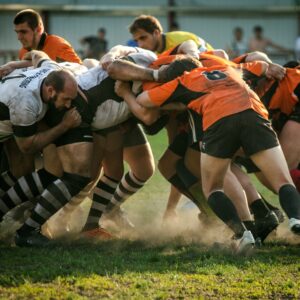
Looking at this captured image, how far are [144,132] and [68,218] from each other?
113 cm

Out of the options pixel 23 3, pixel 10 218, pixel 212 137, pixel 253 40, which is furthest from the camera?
pixel 23 3

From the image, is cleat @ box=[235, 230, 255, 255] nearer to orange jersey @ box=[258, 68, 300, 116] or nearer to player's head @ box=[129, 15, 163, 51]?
orange jersey @ box=[258, 68, 300, 116]

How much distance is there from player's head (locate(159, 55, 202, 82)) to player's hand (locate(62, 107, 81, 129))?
806mm

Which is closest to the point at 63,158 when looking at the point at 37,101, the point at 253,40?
the point at 37,101

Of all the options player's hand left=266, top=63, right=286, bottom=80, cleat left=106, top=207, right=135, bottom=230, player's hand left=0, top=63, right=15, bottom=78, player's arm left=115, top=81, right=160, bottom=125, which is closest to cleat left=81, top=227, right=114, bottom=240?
cleat left=106, top=207, right=135, bottom=230

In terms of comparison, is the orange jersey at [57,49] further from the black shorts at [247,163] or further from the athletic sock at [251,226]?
the athletic sock at [251,226]

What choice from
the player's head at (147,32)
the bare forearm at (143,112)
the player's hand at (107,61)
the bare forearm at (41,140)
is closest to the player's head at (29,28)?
→ the player's head at (147,32)

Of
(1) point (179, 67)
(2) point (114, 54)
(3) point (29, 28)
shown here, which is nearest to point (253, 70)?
(1) point (179, 67)

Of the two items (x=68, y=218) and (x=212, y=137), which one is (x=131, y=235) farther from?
(x=212, y=137)

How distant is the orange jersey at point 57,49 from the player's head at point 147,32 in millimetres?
719

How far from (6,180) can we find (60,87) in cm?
122

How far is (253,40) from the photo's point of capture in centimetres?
2417

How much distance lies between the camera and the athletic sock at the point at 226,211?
23.4 feet

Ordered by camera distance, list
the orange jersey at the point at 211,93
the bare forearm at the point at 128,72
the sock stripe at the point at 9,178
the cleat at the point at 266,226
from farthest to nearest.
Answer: the sock stripe at the point at 9,178, the bare forearm at the point at 128,72, the cleat at the point at 266,226, the orange jersey at the point at 211,93
